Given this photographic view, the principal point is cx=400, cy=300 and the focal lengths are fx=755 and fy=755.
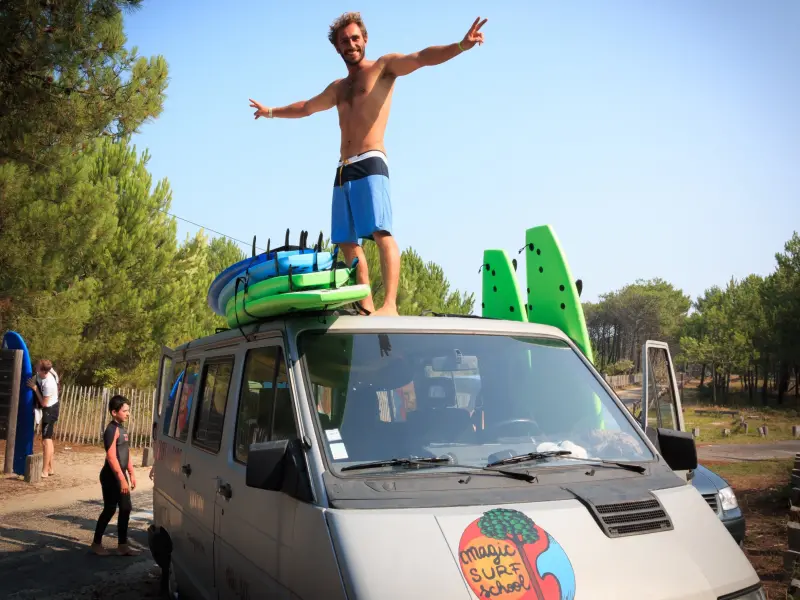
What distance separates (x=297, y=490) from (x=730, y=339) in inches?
2574

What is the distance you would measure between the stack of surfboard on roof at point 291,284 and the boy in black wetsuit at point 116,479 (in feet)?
15.0

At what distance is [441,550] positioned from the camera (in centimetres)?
264

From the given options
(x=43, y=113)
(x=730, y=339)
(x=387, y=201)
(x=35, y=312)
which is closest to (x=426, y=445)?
(x=387, y=201)

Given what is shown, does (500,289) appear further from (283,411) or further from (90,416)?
(90,416)

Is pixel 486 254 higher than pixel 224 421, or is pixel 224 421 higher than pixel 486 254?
pixel 486 254

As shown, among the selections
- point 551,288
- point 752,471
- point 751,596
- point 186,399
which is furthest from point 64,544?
point 752,471

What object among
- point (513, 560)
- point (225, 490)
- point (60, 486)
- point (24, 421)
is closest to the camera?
point (513, 560)

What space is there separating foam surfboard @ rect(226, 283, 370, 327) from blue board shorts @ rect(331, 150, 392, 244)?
1.41 meters

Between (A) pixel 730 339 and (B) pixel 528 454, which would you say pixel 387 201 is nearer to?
(B) pixel 528 454

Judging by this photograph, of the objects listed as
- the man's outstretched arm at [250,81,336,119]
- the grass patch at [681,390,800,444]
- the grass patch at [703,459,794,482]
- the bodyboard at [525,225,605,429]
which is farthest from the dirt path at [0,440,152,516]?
the grass patch at [681,390,800,444]

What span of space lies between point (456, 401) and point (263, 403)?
37.2 inches

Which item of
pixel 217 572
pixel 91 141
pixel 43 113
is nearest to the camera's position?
pixel 217 572

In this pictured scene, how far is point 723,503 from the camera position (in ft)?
23.2

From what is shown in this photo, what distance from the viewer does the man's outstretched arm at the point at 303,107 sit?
5.26 metres
